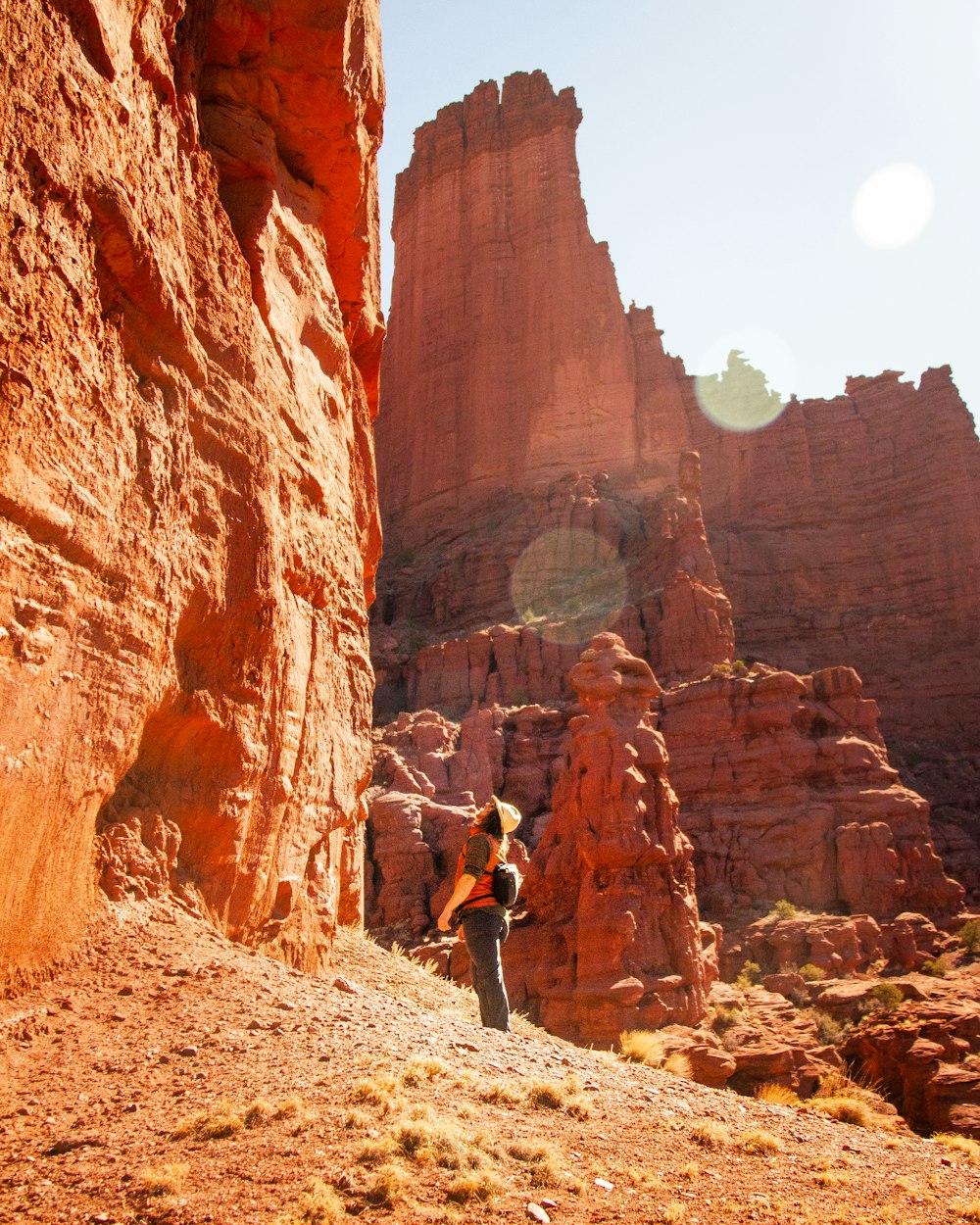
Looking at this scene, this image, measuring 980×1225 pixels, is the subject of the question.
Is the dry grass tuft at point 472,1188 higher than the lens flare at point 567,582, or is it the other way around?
the lens flare at point 567,582

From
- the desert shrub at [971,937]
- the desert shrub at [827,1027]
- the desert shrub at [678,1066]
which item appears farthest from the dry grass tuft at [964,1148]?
the desert shrub at [971,937]

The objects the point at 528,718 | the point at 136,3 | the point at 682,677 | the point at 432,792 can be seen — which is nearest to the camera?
the point at 136,3

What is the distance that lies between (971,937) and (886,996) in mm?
6013

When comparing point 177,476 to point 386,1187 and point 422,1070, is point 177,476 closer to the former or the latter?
point 422,1070

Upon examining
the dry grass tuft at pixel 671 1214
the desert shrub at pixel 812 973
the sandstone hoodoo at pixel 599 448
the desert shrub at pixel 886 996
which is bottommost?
the dry grass tuft at pixel 671 1214

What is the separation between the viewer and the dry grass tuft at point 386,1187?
12.6 feet

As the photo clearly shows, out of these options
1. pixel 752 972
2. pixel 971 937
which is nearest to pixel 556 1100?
pixel 752 972

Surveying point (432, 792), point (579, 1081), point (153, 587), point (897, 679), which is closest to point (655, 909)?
point (432, 792)

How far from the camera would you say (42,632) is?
473 cm

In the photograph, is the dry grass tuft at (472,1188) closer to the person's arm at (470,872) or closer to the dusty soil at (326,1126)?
the dusty soil at (326,1126)

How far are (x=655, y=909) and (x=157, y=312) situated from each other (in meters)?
18.8

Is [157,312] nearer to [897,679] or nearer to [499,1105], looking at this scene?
[499,1105]

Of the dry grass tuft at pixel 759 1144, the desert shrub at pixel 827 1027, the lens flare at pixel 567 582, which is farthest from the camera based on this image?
the lens flare at pixel 567 582

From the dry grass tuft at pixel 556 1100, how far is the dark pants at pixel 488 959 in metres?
2.23
